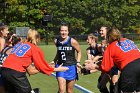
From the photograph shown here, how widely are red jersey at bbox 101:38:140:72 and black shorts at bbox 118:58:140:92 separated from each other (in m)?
0.09

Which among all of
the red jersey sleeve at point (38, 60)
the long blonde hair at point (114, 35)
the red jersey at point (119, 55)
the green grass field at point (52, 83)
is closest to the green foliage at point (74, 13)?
the green grass field at point (52, 83)

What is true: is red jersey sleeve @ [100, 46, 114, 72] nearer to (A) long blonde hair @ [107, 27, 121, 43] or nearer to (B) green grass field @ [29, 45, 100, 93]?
(A) long blonde hair @ [107, 27, 121, 43]

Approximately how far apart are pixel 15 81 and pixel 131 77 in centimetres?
199

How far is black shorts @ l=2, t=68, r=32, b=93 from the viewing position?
278 inches

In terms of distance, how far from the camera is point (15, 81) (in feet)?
23.2

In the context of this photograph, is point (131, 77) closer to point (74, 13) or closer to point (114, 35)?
point (114, 35)

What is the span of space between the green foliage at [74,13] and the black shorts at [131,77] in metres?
44.9

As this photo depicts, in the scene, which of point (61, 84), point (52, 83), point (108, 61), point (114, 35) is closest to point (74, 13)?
point (52, 83)

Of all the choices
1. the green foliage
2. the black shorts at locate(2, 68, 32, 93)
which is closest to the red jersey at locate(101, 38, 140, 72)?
the black shorts at locate(2, 68, 32, 93)

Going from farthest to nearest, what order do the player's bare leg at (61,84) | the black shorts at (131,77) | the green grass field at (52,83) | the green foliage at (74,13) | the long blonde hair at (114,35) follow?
1. the green foliage at (74,13)
2. the green grass field at (52,83)
3. the player's bare leg at (61,84)
4. the long blonde hair at (114,35)
5. the black shorts at (131,77)

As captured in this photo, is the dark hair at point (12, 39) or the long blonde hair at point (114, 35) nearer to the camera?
the long blonde hair at point (114, 35)

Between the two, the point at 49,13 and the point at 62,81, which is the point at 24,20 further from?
the point at 62,81

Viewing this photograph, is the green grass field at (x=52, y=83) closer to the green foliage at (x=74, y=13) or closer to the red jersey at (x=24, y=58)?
the red jersey at (x=24, y=58)

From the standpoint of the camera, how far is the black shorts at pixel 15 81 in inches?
278
